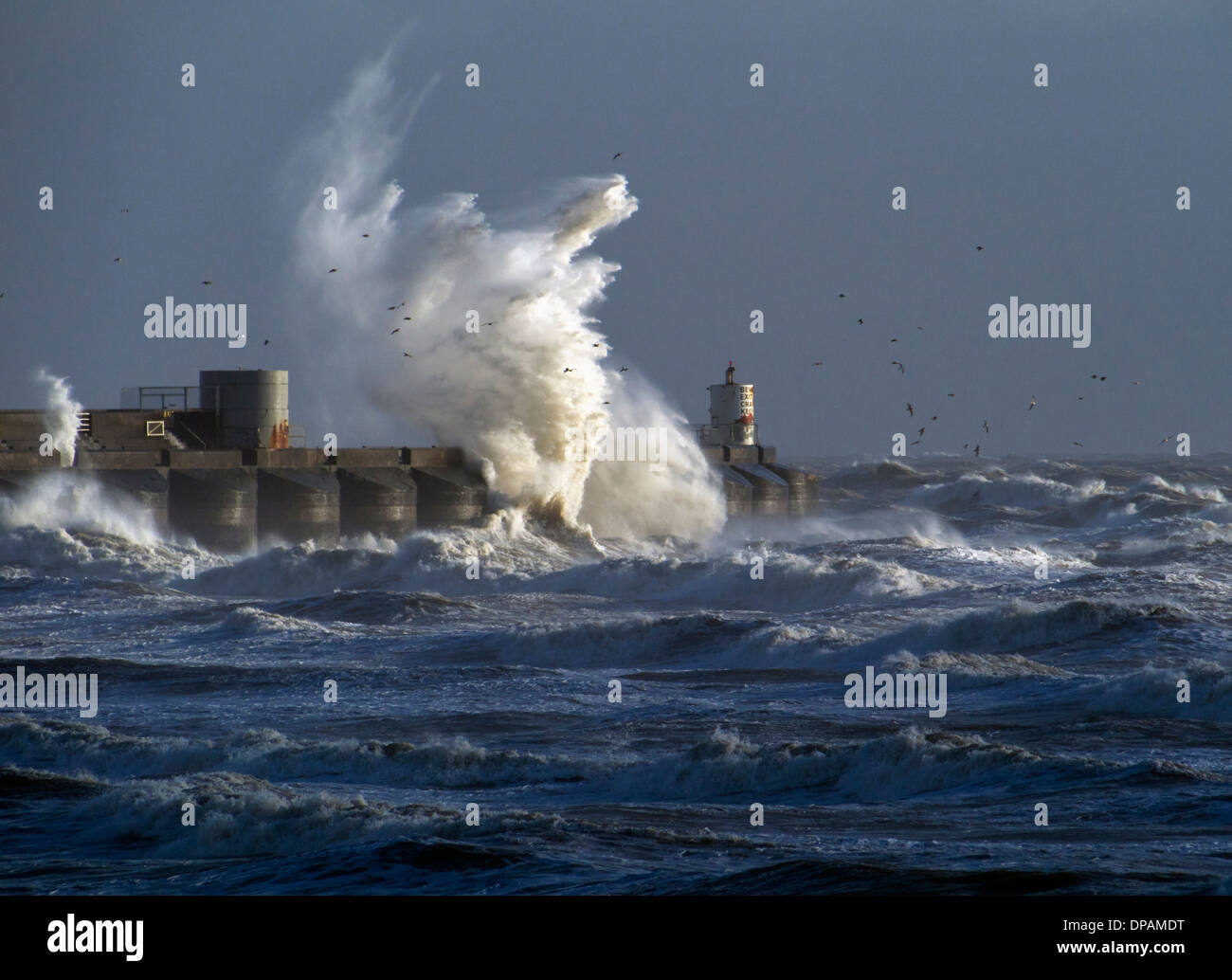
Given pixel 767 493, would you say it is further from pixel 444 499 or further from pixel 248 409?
pixel 248 409

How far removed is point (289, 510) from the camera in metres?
40.5

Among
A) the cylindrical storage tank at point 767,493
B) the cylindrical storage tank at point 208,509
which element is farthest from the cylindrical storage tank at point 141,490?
the cylindrical storage tank at point 767,493

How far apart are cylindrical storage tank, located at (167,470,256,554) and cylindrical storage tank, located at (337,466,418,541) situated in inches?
116

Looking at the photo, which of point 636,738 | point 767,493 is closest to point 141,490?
point 767,493

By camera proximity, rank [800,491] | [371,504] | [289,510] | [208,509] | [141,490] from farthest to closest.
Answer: [800,491], [371,504], [289,510], [208,509], [141,490]

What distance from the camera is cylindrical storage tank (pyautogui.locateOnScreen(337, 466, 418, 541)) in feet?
137

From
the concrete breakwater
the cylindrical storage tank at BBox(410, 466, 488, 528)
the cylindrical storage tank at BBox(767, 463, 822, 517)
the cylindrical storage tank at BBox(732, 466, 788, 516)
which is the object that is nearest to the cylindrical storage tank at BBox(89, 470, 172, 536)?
the concrete breakwater

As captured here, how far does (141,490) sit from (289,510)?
3661 millimetres

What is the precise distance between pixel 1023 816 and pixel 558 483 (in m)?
33.6

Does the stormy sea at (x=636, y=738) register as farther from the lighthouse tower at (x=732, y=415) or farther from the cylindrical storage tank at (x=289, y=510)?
the lighthouse tower at (x=732, y=415)

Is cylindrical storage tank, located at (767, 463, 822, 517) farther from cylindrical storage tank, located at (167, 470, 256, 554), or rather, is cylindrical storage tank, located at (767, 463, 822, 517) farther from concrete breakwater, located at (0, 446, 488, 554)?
cylindrical storage tank, located at (167, 470, 256, 554)

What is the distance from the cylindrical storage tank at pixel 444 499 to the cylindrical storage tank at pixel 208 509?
5323mm

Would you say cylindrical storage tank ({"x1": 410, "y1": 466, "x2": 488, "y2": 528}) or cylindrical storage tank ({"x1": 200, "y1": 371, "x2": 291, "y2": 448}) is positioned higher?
cylindrical storage tank ({"x1": 200, "y1": 371, "x2": 291, "y2": 448})
